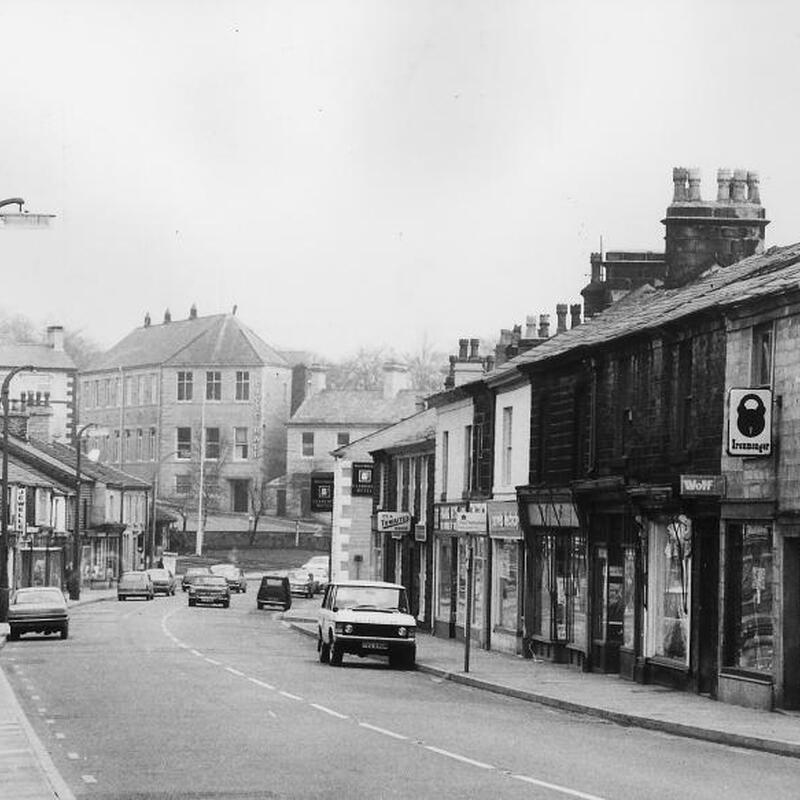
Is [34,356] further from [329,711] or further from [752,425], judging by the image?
[329,711]

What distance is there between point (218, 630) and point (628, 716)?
31.4 meters

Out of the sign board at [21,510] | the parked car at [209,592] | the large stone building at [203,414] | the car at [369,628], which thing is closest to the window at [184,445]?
the large stone building at [203,414]

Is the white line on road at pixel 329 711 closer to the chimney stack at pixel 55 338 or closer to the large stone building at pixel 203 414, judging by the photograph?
the large stone building at pixel 203 414

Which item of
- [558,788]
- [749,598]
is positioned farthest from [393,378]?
[558,788]

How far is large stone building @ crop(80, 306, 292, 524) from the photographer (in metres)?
135

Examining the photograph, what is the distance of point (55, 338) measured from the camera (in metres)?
152

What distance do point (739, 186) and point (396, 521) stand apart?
62.2 feet

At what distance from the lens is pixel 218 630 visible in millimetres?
56062

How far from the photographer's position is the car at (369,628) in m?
38.3

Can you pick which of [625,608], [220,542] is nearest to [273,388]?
[220,542]

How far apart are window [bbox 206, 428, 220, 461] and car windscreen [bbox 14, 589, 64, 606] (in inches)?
3379

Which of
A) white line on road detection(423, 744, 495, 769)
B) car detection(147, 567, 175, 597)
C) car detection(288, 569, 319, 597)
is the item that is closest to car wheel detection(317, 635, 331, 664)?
white line on road detection(423, 744, 495, 769)

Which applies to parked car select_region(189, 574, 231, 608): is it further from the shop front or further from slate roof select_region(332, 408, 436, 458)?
the shop front

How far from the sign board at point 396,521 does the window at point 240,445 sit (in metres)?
78.9
